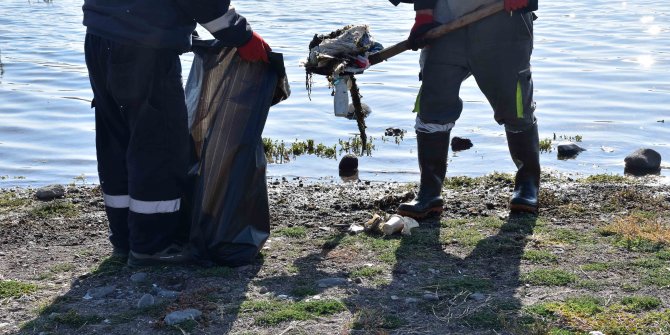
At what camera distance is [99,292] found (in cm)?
519

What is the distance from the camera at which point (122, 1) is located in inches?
206

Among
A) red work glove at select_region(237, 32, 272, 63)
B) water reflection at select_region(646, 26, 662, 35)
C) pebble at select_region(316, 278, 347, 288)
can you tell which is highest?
red work glove at select_region(237, 32, 272, 63)

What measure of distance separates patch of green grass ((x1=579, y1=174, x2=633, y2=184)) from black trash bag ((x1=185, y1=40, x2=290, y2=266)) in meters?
3.07

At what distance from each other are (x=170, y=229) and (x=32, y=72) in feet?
29.9

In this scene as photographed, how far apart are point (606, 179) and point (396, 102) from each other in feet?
13.6

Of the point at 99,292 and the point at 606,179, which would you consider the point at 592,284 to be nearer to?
the point at 99,292

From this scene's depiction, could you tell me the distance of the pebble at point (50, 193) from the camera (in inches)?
294

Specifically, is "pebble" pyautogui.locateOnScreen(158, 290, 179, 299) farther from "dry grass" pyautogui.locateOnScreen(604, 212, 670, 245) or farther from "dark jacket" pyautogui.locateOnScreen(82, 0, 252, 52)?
"dry grass" pyautogui.locateOnScreen(604, 212, 670, 245)

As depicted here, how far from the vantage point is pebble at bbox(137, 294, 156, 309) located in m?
4.93

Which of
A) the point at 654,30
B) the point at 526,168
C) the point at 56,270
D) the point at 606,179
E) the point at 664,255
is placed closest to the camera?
the point at 664,255

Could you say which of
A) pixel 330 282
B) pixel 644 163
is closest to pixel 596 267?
pixel 330 282

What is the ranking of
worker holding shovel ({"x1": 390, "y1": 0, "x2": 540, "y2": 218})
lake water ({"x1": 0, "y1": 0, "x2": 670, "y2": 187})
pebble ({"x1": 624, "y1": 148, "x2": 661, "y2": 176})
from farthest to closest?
lake water ({"x1": 0, "y1": 0, "x2": 670, "y2": 187}) < pebble ({"x1": 624, "y1": 148, "x2": 661, "y2": 176}) < worker holding shovel ({"x1": 390, "y1": 0, "x2": 540, "y2": 218})

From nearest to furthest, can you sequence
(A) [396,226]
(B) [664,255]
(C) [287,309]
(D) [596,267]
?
1. (C) [287,309]
2. (D) [596,267]
3. (B) [664,255]
4. (A) [396,226]

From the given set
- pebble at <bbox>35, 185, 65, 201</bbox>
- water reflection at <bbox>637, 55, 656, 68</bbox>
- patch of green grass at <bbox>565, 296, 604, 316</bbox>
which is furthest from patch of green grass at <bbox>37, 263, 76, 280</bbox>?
water reflection at <bbox>637, 55, 656, 68</bbox>
